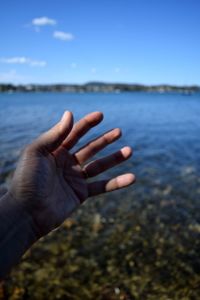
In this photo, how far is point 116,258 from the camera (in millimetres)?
7477

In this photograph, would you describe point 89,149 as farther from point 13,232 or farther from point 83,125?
point 13,232

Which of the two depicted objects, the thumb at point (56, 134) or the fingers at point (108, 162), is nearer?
the thumb at point (56, 134)

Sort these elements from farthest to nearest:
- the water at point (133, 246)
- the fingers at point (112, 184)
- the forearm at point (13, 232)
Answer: the water at point (133, 246)
the fingers at point (112, 184)
the forearm at point (13, 232)

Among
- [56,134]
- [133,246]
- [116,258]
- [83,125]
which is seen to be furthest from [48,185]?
[133,246]

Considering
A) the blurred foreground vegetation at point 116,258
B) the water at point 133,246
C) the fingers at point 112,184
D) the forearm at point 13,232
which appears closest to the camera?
the forearm at point 13,232

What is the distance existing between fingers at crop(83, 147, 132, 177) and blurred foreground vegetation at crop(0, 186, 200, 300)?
116 inches

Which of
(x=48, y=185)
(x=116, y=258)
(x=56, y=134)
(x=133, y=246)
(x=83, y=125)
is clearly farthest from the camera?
(x=133, y=246)

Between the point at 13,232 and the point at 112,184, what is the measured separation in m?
1.43

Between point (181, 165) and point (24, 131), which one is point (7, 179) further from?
point (24, 131)

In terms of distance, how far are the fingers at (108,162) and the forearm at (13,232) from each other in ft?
3.64

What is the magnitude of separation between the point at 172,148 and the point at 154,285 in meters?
15.3

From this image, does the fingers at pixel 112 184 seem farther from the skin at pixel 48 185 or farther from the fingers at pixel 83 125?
the fingers at pixel 83 125

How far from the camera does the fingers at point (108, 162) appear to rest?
14.8ft

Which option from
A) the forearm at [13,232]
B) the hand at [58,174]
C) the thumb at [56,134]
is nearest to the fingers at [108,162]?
the hand at [58,174]
